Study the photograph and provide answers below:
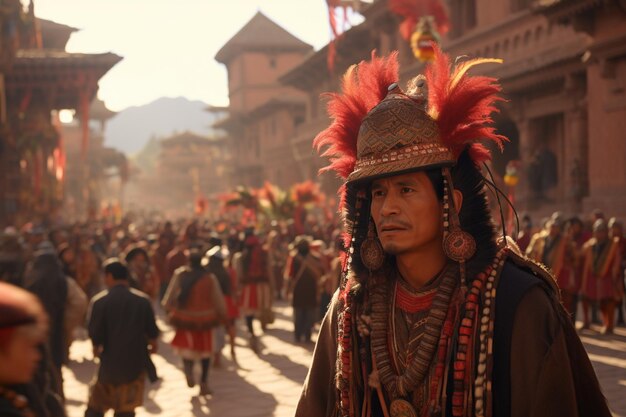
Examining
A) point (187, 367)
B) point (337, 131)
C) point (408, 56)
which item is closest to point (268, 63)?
point (408, 56)

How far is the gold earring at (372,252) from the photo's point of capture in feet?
9.62

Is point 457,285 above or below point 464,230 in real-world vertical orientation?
below

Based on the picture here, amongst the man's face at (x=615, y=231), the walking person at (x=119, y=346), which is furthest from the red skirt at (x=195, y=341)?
the man's face at (x=615, y=231)

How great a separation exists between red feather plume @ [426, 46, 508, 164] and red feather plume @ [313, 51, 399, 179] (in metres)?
0.19

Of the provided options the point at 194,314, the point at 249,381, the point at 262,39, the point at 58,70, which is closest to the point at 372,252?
the point at 194,314

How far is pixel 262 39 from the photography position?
209 feet

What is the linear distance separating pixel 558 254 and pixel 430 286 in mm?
9776

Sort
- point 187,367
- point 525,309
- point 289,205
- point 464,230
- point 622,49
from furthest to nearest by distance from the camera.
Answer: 1. point 289,205
2. point 622,49
3. point 187,367
4. point 464,230
5. point 525,309

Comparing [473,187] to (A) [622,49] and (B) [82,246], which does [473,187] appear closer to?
(B) [82,246]

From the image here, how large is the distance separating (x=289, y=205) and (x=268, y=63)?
40392 millimetres

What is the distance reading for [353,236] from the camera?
3.04 meters

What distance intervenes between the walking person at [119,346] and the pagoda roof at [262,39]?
57692 millimetres

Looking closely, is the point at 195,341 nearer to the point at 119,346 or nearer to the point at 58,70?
the point at 119,346

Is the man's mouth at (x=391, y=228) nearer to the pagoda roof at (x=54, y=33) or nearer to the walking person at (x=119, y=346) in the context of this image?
the walking person at (x=119, y=346)
